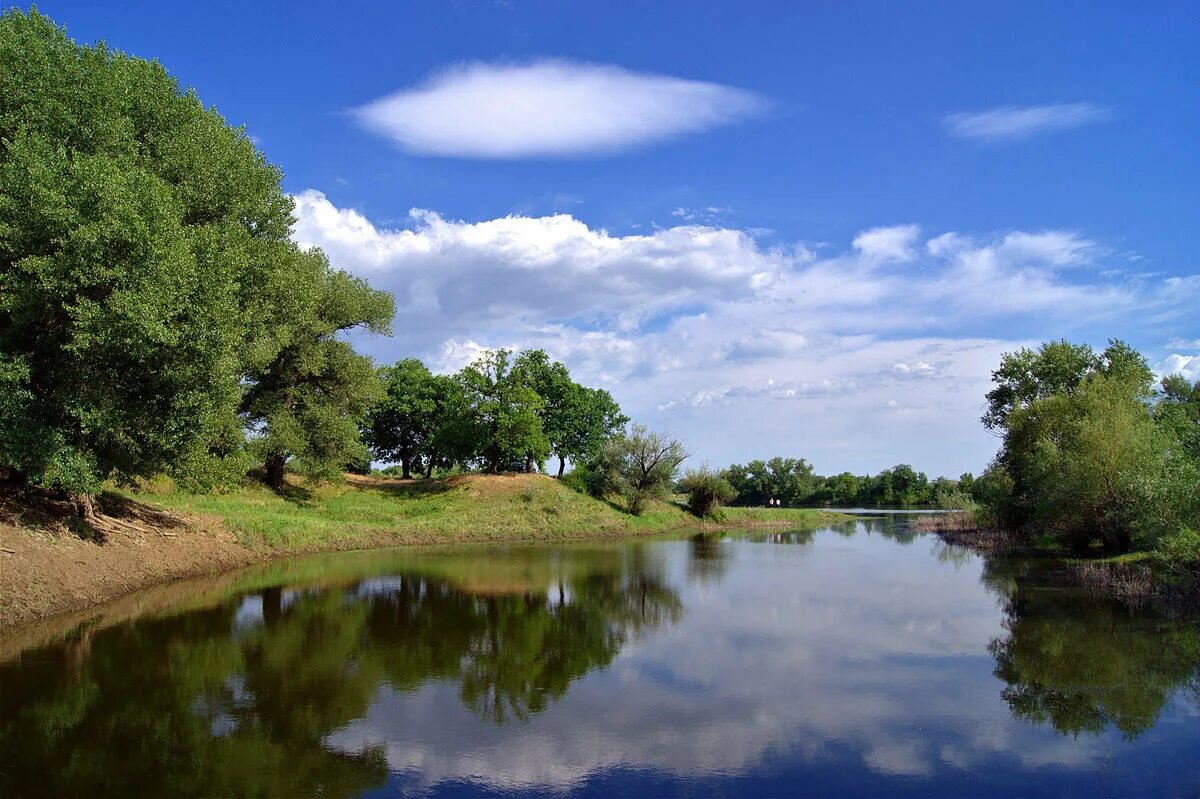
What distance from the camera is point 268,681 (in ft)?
41.0

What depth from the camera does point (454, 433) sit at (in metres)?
58.6

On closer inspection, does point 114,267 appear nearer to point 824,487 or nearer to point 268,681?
point 268,681

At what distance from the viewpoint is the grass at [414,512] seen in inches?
1287

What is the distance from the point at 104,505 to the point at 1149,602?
3441 centimetres

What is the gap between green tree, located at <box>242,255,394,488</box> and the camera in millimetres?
40469

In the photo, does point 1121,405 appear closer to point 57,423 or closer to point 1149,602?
point 1149,602

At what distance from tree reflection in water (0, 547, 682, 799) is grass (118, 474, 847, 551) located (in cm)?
1285

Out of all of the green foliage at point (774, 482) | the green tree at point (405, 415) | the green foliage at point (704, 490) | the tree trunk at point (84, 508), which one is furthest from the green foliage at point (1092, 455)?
the green foliage at point (774, 482)

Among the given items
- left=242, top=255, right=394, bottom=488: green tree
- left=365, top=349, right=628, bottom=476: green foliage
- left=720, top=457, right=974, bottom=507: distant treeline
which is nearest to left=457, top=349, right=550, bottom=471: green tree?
left=365, top=349, right=628, bottom=476: green foliage

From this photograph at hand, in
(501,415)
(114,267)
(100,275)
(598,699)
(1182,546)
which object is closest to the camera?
(598,699)

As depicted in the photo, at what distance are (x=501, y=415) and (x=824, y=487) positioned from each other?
12135 centimetres

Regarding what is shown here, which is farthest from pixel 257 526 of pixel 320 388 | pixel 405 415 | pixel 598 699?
pixel 405 415

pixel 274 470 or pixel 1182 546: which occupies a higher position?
pixel 274 470

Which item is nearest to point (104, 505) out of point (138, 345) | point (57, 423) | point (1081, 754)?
point (57, 423)
